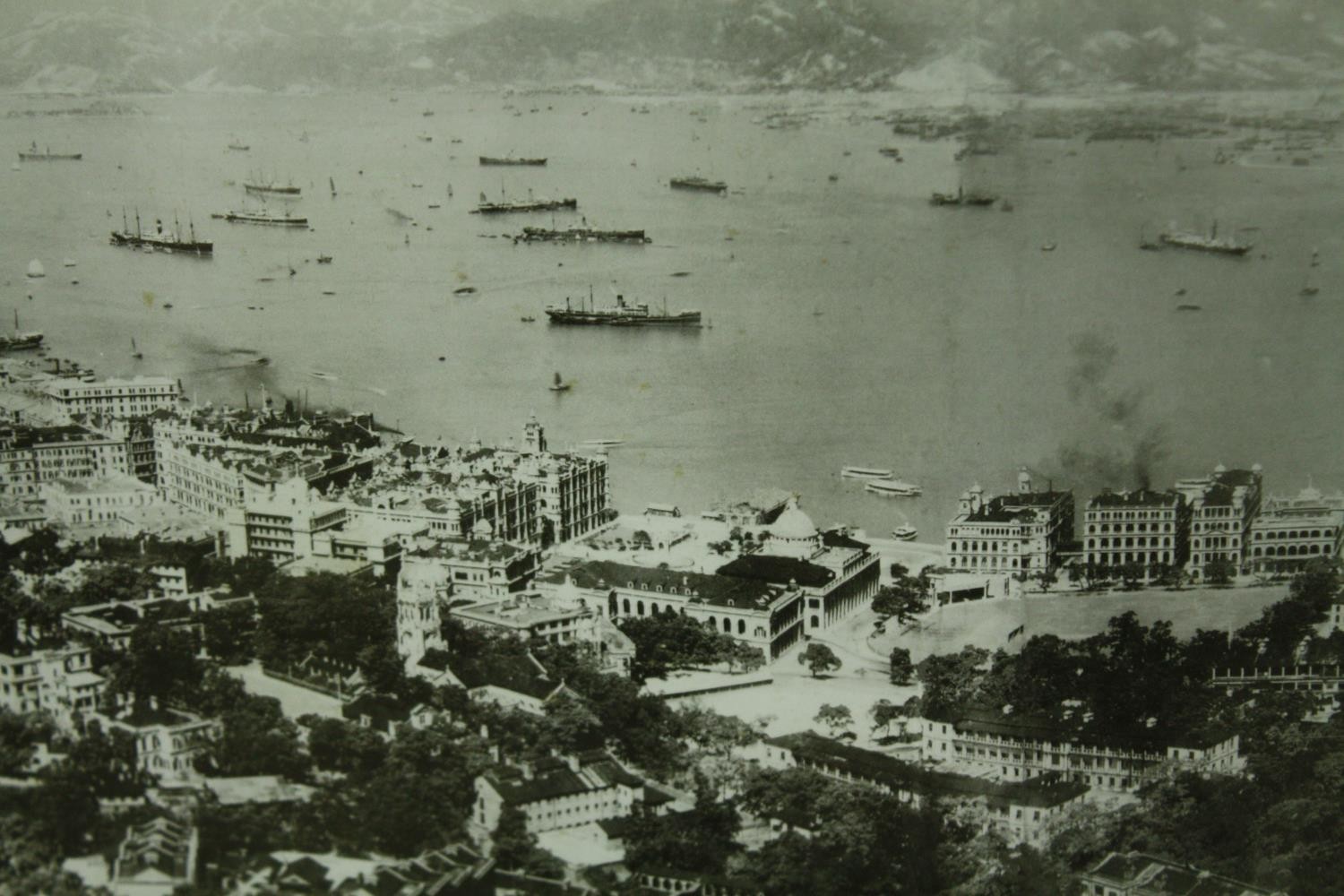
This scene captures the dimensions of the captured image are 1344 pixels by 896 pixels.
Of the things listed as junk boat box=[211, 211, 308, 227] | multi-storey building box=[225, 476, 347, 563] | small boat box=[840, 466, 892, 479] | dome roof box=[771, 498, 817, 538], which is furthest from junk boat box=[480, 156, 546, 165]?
multi-storey building box=[225, 476, 347, 563]

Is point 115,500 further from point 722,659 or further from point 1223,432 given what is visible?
point 1223,432

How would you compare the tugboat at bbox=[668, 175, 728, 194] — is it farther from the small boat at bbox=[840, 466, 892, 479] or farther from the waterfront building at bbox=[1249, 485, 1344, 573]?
the waterfront building at bbox=[1249, 485, 1344, 573]

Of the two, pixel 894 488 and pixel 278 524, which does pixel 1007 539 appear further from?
pixel 278 524

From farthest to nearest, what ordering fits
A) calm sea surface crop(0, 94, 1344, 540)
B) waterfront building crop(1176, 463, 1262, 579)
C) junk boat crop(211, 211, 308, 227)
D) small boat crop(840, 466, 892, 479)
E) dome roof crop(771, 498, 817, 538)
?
1. small boat crop(840, 466, 892, 479)
2. junk boat crop(211, 211, 308, 227)
3. calm sea surface crop(0, 94, 1344, 540)
4. dome roof crop(771, 498, 817, 538)
5. waterfront building crop(1176, 463, 1262, 579)

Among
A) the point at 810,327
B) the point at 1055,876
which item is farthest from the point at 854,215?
the point at 1055,876

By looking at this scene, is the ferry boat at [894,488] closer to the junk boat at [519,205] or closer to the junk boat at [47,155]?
the junk boat at [519,205]

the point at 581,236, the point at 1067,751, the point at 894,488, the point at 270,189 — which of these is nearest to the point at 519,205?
the point at 581,236
